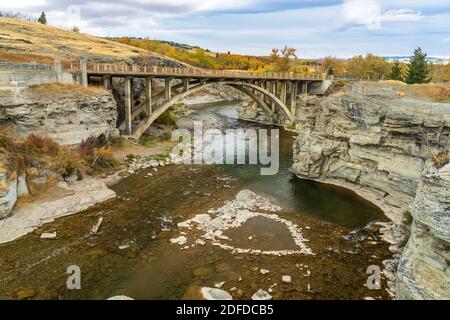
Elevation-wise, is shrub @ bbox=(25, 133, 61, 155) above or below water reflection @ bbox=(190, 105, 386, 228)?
above

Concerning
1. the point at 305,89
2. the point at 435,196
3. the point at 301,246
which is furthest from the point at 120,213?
the point at 305,89

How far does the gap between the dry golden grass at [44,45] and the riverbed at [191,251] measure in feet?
83.7

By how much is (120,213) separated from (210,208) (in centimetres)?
612

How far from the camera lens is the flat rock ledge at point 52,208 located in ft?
70.4

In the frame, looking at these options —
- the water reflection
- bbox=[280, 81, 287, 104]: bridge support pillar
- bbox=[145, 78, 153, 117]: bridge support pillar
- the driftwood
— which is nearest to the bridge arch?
bbox=[145, 78, 153, 117]: bridge support pillar

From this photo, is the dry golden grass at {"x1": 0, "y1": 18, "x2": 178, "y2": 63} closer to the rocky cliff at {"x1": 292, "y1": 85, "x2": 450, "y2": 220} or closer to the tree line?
the rocky cliff at {"x1": 292, "y1": 85, "x2": 450, "y2": 220}

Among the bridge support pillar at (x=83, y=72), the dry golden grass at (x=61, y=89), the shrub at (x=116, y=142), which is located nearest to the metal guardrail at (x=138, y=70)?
the bridge support pillar at (x=83, y=72)

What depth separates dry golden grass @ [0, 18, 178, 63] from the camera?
44938mm

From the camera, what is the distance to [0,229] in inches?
834

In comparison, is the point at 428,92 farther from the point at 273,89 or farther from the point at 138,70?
the point at 273,89

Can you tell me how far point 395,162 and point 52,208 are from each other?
23380 mm

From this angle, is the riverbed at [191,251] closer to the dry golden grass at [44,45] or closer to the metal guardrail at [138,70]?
the metal guardrail at [138,70]

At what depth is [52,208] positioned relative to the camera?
2394 cm

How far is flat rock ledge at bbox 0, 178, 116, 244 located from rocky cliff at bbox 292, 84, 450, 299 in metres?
17.3
